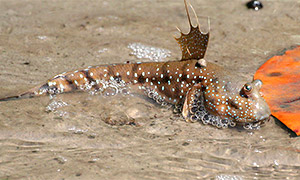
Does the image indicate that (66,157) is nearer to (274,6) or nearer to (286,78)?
(286,78)

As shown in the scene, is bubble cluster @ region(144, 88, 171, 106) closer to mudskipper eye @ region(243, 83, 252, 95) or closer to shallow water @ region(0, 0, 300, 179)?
shallow water @ region(0, 0, 300, 179)

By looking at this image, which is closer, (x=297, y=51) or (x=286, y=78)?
(x=286, y=78)

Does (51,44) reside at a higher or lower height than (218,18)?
lower

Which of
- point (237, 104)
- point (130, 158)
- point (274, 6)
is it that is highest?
point (274, 6)

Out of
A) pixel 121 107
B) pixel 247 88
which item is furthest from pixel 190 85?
pixel 121 107

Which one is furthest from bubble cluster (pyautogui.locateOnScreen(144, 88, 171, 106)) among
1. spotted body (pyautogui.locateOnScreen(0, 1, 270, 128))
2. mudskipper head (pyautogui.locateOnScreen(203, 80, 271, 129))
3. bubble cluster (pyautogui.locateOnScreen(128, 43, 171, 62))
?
bubble cluster (pyautogui.locateOnScreen(128, 43, 171, 62))

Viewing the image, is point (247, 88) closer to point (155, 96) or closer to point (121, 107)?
point (155, 96)

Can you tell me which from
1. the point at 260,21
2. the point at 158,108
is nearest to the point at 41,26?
the point at 158,108
